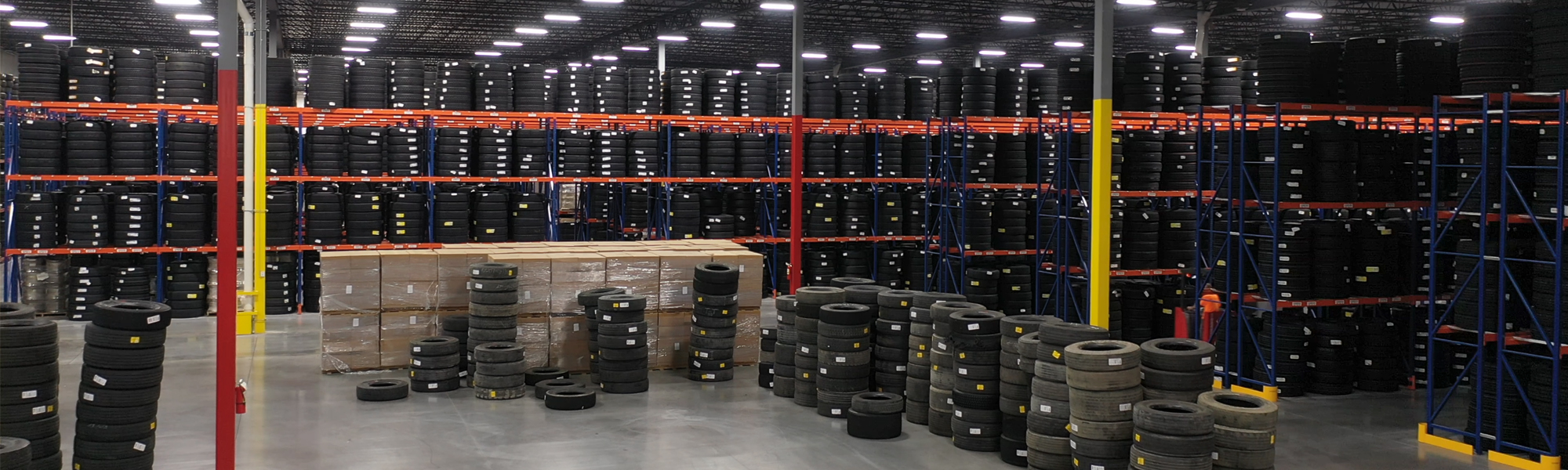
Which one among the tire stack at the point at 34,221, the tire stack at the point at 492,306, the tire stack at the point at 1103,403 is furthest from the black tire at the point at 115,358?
the tire stack at the point at 34,221

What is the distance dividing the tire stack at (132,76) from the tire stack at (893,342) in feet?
39.8

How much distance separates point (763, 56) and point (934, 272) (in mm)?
26621

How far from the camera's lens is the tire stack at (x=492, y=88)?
18.8 m

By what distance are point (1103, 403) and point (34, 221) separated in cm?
1486

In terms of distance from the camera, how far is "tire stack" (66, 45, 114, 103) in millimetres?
16844

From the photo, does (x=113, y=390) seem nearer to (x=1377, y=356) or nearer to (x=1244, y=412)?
(x=1244, y=412)

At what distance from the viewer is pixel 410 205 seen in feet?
58.2

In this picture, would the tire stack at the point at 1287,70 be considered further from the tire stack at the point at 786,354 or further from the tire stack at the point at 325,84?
the tire stack at the point at 325,84

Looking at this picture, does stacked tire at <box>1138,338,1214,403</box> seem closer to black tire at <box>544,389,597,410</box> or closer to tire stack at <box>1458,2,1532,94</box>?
tire stack at <box>1458,2,1532,94</box>

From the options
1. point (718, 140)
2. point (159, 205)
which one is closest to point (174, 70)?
point (159, 205)

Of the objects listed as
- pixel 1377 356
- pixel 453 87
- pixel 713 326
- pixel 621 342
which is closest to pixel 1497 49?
pixel 1377 356

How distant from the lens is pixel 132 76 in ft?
56.2

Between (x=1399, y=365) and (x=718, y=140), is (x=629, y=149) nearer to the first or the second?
(x=718, y=140)

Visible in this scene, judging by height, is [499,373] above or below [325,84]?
below
